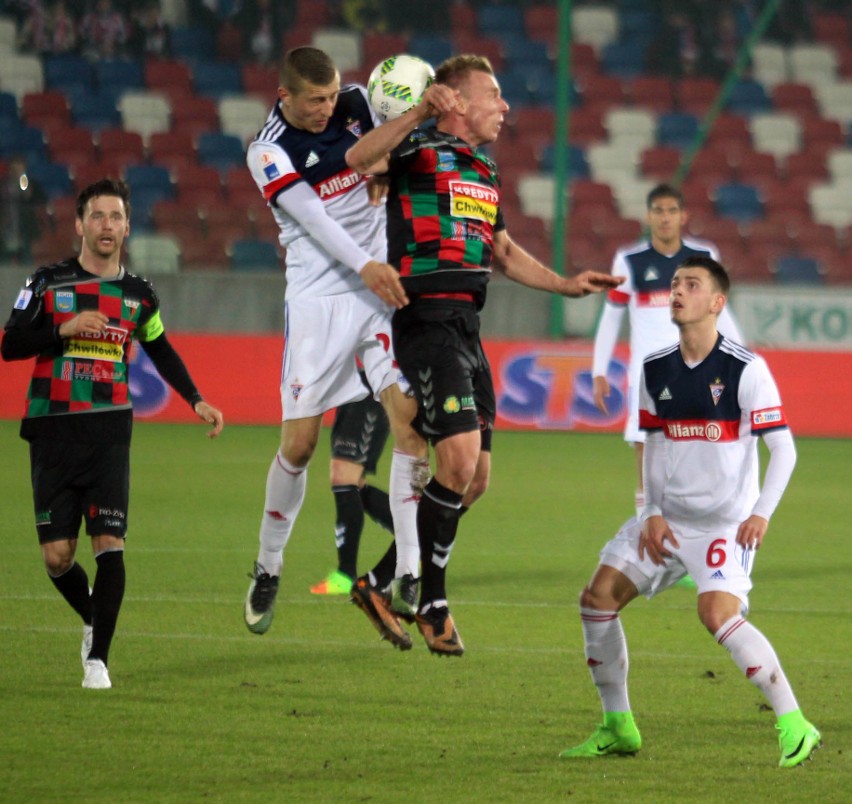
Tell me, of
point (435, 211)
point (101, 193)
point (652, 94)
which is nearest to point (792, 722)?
point (435, 211)

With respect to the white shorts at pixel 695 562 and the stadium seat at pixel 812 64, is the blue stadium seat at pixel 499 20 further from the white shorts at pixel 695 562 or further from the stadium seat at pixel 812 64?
Result: the white shorts at pixel 695 562

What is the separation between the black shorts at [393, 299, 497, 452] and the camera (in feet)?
19.3

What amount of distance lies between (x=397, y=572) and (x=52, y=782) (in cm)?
192

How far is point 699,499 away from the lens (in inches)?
198

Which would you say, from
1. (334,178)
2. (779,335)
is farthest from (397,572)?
(779,335)

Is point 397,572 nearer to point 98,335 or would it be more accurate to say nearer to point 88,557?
point 98,335

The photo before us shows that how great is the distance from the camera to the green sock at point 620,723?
5.01m

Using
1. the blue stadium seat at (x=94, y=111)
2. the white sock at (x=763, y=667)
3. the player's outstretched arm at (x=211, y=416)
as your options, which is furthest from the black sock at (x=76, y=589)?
the blue stadium seat at (x=94, y=111)

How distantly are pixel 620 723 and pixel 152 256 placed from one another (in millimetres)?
13569

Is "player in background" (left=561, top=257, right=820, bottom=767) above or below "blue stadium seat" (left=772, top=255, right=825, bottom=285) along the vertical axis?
above

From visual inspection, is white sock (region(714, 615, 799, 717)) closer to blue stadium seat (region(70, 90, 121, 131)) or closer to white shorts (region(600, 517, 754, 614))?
white shorts (region(600, 517, 754, 614))

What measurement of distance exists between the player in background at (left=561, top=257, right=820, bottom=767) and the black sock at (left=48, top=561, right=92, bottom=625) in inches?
85.0

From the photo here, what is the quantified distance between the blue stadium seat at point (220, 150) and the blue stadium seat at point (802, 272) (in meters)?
7.09

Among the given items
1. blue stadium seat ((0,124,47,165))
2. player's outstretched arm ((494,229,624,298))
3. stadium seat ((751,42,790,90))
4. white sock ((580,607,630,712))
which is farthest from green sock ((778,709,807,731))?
stadium seat ((751,42,790,90))
